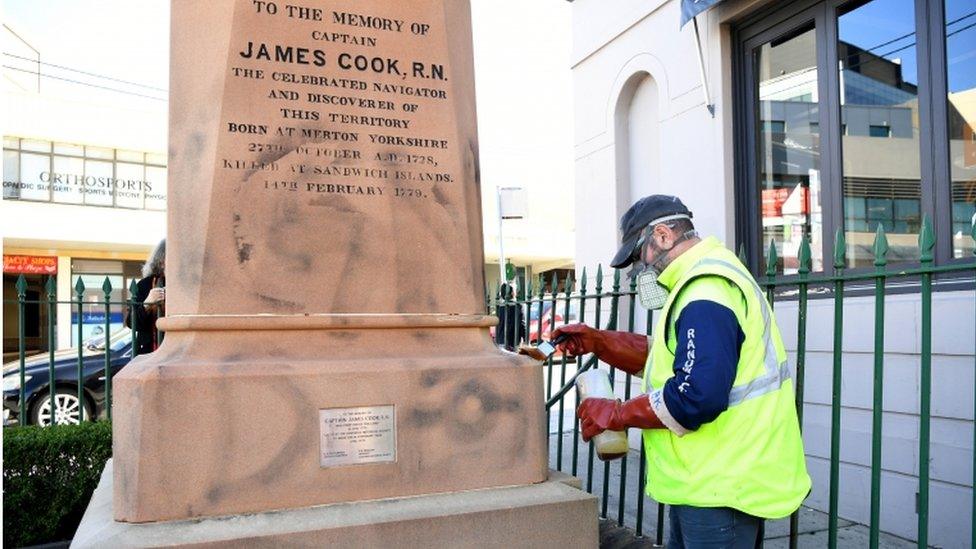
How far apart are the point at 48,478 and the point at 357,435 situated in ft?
10.4

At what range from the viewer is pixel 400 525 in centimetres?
263

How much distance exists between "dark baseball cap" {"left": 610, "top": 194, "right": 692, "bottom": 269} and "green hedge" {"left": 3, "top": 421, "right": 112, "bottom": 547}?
3.81 metres

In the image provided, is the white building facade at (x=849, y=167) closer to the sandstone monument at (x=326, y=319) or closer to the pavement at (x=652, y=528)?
the pavement at (x=652, y=528)

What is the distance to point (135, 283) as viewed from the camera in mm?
5906

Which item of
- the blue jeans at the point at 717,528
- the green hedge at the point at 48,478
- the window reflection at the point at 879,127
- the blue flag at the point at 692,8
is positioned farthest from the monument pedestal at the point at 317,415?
the blue flag at the point at 692,8

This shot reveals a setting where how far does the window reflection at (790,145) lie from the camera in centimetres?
581

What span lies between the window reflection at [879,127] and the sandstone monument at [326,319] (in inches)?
132

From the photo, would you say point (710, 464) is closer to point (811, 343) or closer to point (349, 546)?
point (349, 546)

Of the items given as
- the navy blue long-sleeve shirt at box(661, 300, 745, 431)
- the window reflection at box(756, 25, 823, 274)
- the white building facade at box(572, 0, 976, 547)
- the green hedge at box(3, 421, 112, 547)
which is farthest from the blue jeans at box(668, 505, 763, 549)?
the green hedge at box(3, 421, 112, 547)

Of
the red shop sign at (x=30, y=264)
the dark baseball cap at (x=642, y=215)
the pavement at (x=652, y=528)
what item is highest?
the red shop sign at (x=30, y=264)

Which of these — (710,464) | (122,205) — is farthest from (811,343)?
(122,205)

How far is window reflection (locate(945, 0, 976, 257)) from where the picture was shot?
183 inches

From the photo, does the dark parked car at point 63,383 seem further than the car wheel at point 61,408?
No

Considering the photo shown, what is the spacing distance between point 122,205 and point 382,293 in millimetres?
26447
